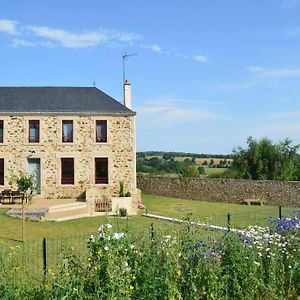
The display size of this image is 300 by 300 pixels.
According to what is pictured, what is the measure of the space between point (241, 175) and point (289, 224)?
112 ft

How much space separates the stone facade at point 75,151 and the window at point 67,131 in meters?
0.19

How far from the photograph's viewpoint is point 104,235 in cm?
604

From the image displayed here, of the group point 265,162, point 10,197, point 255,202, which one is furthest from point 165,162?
point 10,197

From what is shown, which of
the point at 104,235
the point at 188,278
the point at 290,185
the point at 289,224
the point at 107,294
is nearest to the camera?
the point at 107,294

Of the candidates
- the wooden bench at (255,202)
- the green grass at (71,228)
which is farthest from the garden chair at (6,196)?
the wooden bench at (255,202)

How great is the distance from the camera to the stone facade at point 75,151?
26828 millimetres

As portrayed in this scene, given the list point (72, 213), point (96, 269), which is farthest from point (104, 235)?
point (72, 213)

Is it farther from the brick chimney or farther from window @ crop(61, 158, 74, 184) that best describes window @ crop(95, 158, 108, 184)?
the brick chimney

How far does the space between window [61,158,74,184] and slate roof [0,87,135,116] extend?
2748 mm

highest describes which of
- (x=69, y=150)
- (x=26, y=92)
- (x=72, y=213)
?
(x=26, y=92)

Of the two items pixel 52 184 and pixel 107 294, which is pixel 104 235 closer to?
pixel 107 294

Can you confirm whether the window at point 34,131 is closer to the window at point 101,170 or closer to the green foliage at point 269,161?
the window at point 101,170

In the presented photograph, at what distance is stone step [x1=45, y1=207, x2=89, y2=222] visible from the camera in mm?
20316

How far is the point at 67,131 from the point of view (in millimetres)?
27219
